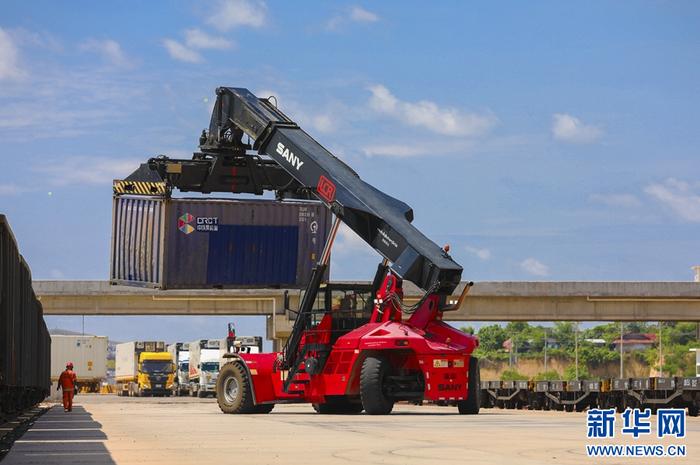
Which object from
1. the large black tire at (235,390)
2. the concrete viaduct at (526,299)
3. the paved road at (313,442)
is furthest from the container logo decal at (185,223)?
the concrete viaduct at (526,299)

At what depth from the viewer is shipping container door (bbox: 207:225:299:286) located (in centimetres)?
4019

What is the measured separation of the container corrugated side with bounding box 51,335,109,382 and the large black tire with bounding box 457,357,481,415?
63754 mm

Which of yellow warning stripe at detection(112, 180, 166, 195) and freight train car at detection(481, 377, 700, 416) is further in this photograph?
yellow warning stripe at detection(112, 180, 166, 195)

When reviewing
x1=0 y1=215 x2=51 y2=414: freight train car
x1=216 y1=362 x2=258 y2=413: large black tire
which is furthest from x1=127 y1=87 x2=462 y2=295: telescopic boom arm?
x1=0 y1=215 x2=51 y2=414: freight train car

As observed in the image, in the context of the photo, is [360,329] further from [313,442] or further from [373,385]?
[313,442]

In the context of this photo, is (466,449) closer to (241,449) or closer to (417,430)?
(241,449)

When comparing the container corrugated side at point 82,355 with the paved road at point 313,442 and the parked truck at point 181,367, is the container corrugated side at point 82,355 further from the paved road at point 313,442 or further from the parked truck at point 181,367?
the paved road at point 313,442

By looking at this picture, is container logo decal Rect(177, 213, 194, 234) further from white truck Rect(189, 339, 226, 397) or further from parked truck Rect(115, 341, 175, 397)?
parked truck Rect(115, 341, 175, 397)

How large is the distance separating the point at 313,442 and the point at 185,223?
2259 centimetres

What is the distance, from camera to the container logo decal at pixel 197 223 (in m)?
39.9

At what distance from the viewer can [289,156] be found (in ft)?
105

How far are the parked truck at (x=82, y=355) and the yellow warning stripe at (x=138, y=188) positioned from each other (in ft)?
173

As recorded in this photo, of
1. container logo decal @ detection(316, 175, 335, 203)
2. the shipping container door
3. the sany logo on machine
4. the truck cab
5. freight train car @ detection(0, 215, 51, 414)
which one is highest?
the sany logo on machine

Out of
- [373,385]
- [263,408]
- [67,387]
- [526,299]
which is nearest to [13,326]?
[373,385]
